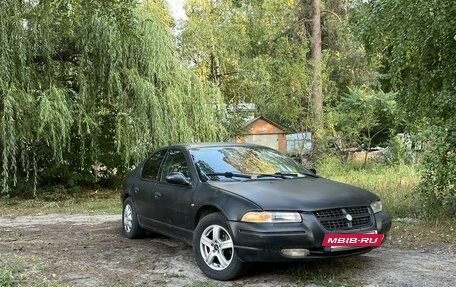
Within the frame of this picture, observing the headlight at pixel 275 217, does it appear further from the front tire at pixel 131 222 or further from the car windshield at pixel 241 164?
the front tire at pixel 131 222

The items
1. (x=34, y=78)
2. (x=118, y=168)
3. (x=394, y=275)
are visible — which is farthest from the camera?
(x=118, y=168)

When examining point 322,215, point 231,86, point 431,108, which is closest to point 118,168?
point 231,86

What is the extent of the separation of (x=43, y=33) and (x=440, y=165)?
9.68 m

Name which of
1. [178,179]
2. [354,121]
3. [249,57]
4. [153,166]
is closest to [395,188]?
[153,166]

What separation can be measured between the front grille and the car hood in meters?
0.05

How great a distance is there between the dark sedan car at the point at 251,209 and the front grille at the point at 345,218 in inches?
0.4

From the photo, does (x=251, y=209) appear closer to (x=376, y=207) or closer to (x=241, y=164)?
(x=241, y=164)

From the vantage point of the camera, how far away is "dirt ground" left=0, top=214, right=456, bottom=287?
5492mm

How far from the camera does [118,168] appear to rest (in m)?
15.4

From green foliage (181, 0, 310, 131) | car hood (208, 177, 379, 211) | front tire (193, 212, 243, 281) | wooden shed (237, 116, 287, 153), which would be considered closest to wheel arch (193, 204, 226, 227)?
front tire (193, 212, 243, 281)

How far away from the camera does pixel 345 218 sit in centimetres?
538

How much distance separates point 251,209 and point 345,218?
999mm

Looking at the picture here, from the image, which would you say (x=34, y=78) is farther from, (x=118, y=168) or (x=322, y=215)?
(x=322, y=215)

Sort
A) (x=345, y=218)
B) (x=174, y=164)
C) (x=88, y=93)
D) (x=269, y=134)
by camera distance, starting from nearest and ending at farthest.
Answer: (x=345, y=218), (x=174, y=164), (x=88, y=93), (x=269, y=134)
